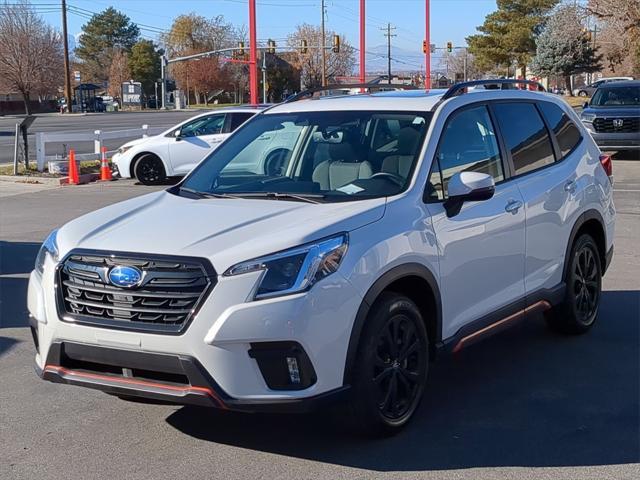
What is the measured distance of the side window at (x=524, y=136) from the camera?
19.3 feet

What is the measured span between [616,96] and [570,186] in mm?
18063

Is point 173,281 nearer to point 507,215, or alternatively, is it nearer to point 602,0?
point 507,215

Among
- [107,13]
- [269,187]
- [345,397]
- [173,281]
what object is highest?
[107,13]

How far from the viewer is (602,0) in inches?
1382

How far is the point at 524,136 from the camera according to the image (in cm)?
608

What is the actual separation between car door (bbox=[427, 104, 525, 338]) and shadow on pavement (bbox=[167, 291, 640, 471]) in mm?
523

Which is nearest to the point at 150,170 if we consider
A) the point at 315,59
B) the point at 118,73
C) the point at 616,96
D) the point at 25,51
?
the point at 616,96

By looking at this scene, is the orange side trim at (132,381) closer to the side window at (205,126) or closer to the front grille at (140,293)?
the front grille at (140,293)

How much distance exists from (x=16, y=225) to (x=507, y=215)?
9.55m

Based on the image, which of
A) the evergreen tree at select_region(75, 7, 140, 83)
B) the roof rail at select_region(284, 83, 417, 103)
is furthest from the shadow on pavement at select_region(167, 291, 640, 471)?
the evergreen tree at select_region(75, 7, 140, 83)

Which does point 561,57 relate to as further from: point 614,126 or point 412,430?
point 412,430

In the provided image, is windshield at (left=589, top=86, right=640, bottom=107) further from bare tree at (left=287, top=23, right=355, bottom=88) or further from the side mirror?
bare tree at (left=287, top=23, right=355, bottom=88)

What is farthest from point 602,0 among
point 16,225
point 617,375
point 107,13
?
point 107,13

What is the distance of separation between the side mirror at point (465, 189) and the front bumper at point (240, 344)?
1.07 metres
